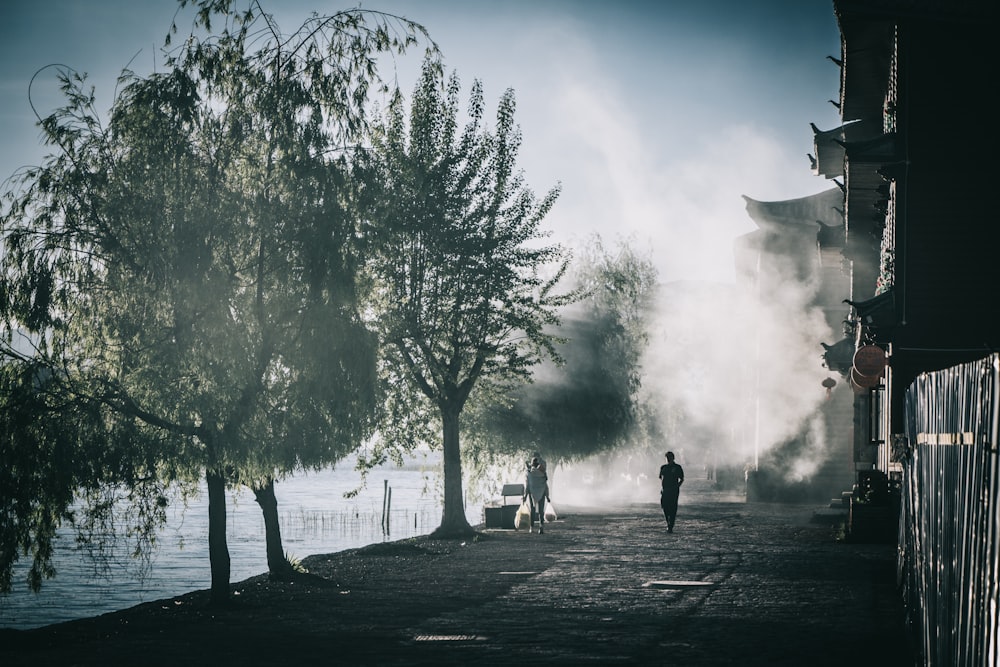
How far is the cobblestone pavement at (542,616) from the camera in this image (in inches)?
Result: 391

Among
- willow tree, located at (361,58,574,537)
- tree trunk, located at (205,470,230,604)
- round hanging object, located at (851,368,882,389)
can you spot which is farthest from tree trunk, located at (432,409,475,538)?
tree trunk, located at (205,470,230,604)

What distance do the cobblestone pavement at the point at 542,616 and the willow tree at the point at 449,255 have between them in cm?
693

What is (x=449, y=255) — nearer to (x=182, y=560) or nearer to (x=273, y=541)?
(x=273, y=541)

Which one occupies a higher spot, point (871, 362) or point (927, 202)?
point (927, 202)

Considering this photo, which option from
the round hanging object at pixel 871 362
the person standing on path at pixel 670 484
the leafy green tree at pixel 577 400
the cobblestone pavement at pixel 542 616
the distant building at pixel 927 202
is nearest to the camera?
the cobblestone pavement at pixel 542 616

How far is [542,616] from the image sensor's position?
12.2 metres

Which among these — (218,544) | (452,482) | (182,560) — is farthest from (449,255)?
(182,560)

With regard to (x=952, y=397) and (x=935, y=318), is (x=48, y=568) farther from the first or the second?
(x=935, y=318)

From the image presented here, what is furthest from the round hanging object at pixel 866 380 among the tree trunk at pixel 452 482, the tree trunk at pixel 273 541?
the tree trunk at pixel 273 541

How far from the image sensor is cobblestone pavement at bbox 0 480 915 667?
9930 mm

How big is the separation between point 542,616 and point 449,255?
1539cm

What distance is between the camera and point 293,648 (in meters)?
10.6

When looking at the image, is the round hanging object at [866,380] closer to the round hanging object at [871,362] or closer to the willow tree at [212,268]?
the round hanging object at [871,362]

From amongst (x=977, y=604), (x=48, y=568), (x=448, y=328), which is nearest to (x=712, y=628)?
(x=977, y=604)
